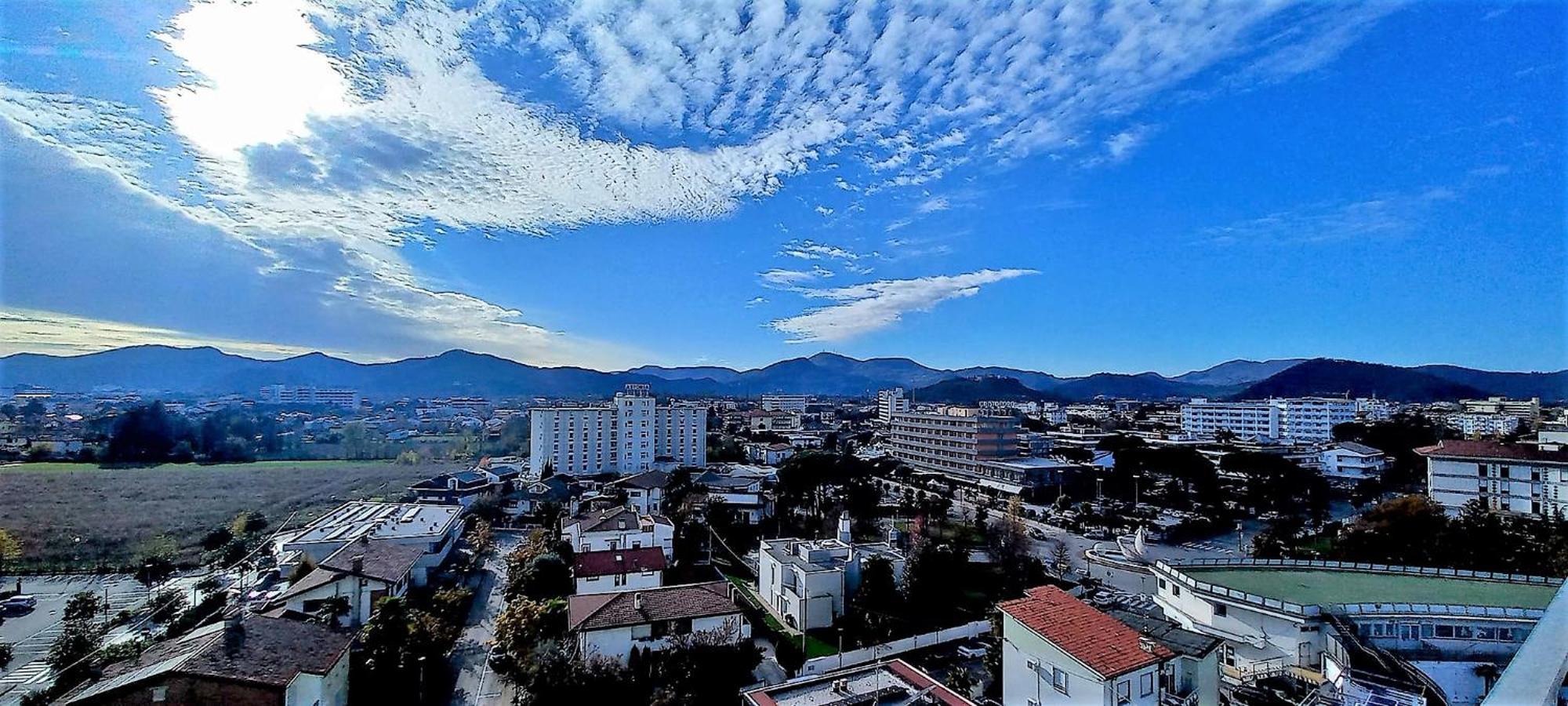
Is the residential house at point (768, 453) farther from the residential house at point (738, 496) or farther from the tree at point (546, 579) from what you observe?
the tree at point (546, 579)

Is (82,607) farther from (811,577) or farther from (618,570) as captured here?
(811,577)

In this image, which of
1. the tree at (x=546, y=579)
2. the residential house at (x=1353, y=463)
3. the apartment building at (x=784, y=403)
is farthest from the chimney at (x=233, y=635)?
the apartment building at (x=784, y=403)

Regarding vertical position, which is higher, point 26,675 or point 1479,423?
point 1479,423

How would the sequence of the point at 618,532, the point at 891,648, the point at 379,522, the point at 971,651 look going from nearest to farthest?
1. the point at 891,648
2. the point at 971,651
3. the point at 618,532
4. the point at 379,522

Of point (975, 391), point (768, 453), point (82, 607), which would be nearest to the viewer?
point (82, 607)

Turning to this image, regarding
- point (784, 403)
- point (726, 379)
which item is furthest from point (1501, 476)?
point (726, 379)

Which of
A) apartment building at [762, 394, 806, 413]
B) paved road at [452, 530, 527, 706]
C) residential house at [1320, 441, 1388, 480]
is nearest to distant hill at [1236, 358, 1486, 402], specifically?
residential house at [1320, 441, 1388, 480]

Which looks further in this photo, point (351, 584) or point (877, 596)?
point (877, 596)
